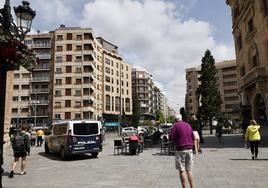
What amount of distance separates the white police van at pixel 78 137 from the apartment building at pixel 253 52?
14105mm

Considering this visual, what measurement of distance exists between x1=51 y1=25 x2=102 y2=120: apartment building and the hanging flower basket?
5822 centimetres

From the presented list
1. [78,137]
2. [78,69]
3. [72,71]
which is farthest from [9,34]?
[72,71]

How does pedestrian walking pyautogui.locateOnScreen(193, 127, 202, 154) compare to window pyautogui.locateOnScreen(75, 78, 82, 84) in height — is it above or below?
below

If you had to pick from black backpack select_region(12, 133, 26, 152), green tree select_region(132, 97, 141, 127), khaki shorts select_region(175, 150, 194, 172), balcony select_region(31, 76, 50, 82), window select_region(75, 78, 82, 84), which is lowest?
khaki shorts select_region(175, 150, 194, 172)

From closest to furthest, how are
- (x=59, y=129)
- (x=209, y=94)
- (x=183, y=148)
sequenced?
(x=183, y=148) < (x=59, y=129) < (x=209, y=94)

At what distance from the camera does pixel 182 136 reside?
22.8ft

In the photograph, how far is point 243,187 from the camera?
25.1 ft

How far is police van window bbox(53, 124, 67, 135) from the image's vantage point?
1640 centimetres

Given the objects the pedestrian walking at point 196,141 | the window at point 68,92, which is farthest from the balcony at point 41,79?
the pedestrian walking at point 196,141

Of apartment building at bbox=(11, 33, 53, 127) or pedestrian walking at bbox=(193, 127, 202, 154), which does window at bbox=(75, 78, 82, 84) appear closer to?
apartment building at bbox=(11, 33, 53, 127)

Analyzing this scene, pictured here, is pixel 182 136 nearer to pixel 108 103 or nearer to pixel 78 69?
pixel 78 69

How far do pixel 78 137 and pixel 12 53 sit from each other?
10091 millimetres

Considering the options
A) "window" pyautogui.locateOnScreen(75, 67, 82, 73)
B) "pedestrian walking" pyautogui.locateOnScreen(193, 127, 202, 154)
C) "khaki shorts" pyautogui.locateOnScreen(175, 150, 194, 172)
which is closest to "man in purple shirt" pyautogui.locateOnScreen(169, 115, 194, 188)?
"khaki shorts" pyautogui.locateOnScreen(175, 150, 194, 172)

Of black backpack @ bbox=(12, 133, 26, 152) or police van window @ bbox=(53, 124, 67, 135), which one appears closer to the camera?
black backpack @ bbox=(12, 133, 26, 152)
